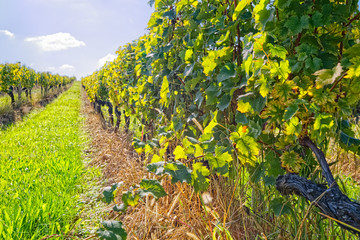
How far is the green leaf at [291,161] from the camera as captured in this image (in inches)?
51.4

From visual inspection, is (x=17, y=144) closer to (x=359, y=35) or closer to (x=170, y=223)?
(x=170, y=223)

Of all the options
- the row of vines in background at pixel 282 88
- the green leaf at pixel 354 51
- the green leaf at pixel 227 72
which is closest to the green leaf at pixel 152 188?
the row of vines in background at pixel 282 88

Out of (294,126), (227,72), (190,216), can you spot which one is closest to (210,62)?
(227,72)

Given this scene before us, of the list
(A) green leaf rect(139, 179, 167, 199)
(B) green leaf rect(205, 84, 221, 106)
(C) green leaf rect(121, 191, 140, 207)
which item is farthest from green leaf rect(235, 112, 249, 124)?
(C) green leaf rect(121, 191, 140, 207)

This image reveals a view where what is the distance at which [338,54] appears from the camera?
1.19 meters

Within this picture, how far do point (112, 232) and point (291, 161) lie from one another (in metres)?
0.93

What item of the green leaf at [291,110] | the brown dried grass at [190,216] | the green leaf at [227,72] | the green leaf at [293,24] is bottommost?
the brown dried grass at [190,216]

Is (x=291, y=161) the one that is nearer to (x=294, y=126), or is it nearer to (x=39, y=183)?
(x=294, y=126)

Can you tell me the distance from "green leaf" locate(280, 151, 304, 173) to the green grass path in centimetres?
213

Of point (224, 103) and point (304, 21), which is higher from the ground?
point (304, 21)

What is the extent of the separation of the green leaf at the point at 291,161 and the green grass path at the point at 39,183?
2125 mm

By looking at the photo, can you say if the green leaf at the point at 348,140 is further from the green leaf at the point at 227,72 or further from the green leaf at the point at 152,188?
the green leaf at the point at 152,188

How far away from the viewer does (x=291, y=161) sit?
1316 millimetres

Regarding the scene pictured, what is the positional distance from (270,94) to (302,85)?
0.14 m
